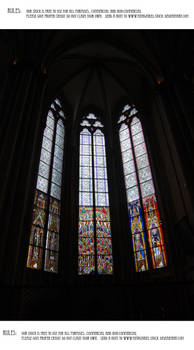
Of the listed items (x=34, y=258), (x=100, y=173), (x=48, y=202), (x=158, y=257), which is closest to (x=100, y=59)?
(x=100, y=173)

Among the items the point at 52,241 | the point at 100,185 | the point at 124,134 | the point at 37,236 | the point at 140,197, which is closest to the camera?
the point at 37,236

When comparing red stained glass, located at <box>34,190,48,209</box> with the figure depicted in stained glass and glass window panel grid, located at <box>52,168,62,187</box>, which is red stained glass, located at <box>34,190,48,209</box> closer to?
the figure depicted in stained glass

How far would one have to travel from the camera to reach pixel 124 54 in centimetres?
1071

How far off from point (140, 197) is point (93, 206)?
1.96m

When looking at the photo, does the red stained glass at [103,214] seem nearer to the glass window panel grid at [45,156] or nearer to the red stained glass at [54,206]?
the red stained glass at [54,206]

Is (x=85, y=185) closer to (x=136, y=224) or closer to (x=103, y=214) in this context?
(x=103, y=214)

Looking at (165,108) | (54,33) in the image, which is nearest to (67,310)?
(165,108)

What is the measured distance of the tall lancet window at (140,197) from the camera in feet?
27.2

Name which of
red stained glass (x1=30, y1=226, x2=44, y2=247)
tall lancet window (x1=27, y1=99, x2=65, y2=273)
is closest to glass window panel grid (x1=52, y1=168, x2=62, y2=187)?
tall lancet window (x1=27, y1=99, x2=65, y2=273)

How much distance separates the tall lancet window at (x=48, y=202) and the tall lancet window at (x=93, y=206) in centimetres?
98

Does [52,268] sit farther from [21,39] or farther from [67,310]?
[21,39]

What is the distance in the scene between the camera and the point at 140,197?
9633 millimetres

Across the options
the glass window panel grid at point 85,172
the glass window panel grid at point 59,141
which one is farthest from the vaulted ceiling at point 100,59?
the glass window panel grid at point 85,172

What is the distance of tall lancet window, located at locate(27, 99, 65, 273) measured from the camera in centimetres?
770
